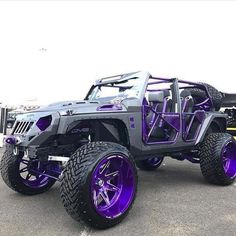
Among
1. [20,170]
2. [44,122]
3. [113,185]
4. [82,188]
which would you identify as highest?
[44,122]

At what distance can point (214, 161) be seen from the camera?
5.09 meters

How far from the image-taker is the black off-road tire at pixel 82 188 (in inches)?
125

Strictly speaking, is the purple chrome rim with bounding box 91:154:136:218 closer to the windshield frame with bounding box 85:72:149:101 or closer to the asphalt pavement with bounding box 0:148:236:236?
the asphalt pavement with bounding box 0:148:236:236

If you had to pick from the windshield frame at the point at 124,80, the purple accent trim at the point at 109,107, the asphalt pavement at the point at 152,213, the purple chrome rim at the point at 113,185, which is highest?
the windshield frame at the point at 124,80

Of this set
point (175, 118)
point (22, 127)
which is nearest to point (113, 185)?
point (22, 127)

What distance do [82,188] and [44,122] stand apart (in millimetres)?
1064

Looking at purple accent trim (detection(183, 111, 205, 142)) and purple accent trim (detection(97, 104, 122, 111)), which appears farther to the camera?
purple accent trim (detection(183, 111, 205, 142))

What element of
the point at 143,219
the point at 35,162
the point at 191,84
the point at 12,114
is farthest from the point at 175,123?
the point at 12,114

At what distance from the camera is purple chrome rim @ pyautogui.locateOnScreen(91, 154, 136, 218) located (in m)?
3.42

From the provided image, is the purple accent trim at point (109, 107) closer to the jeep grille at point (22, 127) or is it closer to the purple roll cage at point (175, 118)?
the purple roll cage at point (175, 118)

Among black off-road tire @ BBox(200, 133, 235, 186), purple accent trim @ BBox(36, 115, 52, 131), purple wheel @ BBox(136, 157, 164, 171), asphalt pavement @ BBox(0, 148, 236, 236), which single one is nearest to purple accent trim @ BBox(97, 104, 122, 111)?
purple accent trim @ BBox(36, 115, 52, 131)

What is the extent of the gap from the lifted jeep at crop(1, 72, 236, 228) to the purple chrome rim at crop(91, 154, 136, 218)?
0.5 inches

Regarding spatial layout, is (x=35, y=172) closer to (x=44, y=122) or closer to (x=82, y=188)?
(x=44, y=122)

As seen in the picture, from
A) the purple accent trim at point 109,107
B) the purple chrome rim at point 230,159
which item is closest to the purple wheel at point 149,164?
the purple chrome rim at point 230,159
